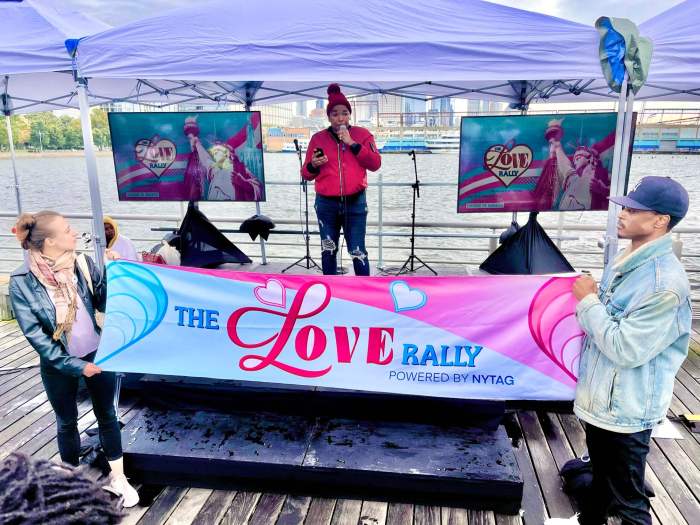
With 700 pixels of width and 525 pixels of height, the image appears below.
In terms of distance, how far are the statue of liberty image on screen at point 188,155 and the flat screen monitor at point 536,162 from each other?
2.49 metres

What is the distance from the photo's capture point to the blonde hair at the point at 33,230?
8.03 ft

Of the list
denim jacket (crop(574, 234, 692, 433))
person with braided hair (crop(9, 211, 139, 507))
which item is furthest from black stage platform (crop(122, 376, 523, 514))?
denim jacket (crop(574, 234, 692, 433))

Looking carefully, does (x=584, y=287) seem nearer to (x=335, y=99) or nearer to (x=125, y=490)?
(x=125, y=490)

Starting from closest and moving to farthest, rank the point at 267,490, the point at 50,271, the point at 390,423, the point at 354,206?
the point at 50,271 → the point at 267,490 → the point at 390,423 → the point at 354,206

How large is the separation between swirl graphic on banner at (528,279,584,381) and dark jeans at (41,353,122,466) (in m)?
2.41

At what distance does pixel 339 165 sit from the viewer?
4488mm

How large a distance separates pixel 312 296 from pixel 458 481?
1307 mm

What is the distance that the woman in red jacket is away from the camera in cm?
437

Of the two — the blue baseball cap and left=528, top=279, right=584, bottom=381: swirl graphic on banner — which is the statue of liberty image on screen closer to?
left=528, top=279, right=584, bottom=381: swirl graphic on banner

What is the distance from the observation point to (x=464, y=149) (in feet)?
18.2

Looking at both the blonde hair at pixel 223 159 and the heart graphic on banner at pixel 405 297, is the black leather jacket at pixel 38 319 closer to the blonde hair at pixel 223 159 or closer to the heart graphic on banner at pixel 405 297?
the heart graphic on banner at pixel 405 297

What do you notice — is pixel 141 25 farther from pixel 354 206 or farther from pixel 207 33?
pixel 354 206

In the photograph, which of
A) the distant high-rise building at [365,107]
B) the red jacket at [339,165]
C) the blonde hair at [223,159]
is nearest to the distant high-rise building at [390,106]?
the distant high-rise building at [365,107]

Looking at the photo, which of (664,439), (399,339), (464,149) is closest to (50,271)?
(399,339)
